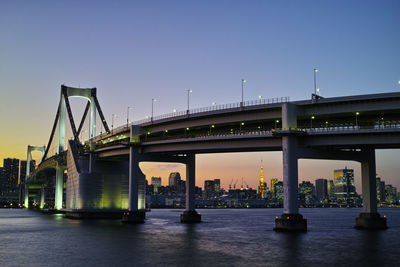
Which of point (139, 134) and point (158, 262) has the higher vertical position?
point (139, 134)

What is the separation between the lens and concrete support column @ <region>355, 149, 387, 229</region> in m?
65.2

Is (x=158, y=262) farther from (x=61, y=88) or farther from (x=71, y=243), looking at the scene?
(x=61, y=88)

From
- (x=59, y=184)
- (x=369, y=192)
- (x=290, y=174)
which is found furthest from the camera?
(x=59, y=184)

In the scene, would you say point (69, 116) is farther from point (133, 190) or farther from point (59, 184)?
point (133, 190)

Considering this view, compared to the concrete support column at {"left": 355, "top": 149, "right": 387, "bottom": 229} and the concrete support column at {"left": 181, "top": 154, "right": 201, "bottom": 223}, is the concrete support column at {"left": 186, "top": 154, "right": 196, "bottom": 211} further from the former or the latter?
the concrete support column at {"left": 355, "top": 149, "right": 387, "bottom": 229}

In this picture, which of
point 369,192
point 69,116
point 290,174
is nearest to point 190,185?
point 290,174

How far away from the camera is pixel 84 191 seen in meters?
95.9

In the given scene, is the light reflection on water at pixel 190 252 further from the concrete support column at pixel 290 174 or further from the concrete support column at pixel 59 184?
the concrete support column at pixel 59 184

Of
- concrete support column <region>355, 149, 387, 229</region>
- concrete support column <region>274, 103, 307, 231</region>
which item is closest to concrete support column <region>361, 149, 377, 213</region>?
concrete support column <region>355, 149, 387, 229</region>

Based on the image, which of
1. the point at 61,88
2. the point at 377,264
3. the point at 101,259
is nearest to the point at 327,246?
the point at 377,264

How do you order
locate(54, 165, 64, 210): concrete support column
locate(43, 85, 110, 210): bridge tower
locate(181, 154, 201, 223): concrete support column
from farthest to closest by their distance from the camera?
locate(54, 165, 64, 210): concrete support column
locate(43, 85, 110, 210): bridge tower
locate(181, 154, 201, 223): concrete support column

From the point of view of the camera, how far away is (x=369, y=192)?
65.0 meters

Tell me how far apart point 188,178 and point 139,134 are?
12.1 metres


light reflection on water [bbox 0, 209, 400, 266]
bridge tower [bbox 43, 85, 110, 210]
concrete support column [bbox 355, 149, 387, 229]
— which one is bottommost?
light reflection on water [bbox 0, 209, 400, 266]
